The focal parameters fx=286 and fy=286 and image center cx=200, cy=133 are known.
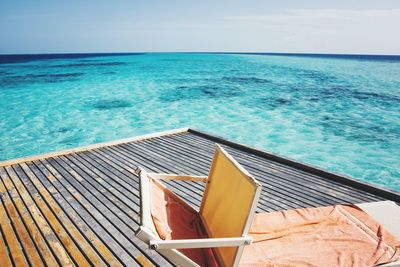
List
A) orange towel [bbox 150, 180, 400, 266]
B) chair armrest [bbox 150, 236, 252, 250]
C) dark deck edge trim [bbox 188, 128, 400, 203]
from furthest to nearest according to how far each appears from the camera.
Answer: dark deck edge trim [bbox 188, 128, 400, 203] < orange towel [bbox 150, 180, 400, 266] < chair armrest [bbox 150, 236, 252, 250]

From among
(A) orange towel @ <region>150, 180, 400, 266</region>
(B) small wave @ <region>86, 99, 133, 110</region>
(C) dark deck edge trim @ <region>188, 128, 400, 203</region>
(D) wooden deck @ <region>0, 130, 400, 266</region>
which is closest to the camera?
(A) orange towel @ <region>150, 180, 400, 266</region>

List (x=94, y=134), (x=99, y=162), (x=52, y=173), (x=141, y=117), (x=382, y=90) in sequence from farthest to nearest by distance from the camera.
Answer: (x=382, y=90) → (x=141, y=117) → (x=94, y=134) → (x=99, y=162) → (x=52, y=173)

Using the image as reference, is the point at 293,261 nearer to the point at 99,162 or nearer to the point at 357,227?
the point at 357,227

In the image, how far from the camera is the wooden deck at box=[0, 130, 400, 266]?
314 cm

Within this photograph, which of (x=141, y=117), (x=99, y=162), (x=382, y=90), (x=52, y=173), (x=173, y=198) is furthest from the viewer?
(x=382, y=90)

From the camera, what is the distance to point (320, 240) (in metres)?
3.06

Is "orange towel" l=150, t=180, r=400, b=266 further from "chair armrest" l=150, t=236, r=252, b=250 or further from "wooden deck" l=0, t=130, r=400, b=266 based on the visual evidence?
"wooden deck" l=0, t=130, r=400, b=266

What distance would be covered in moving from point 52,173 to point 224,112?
1531 centimetres

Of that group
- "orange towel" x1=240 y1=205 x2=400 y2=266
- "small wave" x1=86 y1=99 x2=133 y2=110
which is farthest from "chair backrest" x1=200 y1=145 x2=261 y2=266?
"small wave" x1=86 y1=99 x2=133 y2=110

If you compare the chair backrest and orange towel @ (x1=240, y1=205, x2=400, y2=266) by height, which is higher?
the chair backrest

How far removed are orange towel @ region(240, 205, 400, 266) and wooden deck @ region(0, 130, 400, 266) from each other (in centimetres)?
50

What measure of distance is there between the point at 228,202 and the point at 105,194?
2.64 m

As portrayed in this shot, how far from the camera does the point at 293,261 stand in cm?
271

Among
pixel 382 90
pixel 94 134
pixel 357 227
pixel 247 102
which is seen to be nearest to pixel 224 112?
pixel 247 102
